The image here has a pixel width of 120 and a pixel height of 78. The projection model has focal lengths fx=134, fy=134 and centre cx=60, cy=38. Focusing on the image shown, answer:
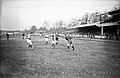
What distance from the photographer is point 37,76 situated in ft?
16.0

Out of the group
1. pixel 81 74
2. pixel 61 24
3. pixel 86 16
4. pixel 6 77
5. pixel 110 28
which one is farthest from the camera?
pixel 61 24

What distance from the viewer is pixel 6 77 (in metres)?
4.70

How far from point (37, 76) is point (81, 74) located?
1.67 meters

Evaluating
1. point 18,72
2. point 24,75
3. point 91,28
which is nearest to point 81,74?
point 24,75

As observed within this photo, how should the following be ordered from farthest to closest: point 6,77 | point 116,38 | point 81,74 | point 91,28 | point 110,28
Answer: point 91,28
point 110,28
point 116,38
point 81,74
point 6,77

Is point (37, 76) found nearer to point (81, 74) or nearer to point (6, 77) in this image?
point (6, 77)

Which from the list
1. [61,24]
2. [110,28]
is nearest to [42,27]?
[61,24]

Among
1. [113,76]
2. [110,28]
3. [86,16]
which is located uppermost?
[86,16]

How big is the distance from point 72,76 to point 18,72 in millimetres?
2140

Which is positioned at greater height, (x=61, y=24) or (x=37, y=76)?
(x=61, y=24)

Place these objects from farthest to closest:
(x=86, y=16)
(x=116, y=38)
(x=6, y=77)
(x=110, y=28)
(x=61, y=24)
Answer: (x=61, y=24), (x=86, y=16), (x=110, y=28), (x=116, y=38), (x=6, y=77)

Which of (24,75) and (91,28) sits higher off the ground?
(91,28)

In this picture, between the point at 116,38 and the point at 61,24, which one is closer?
the point at 116,38

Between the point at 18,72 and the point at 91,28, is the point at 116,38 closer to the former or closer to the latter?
the point at 91,28
